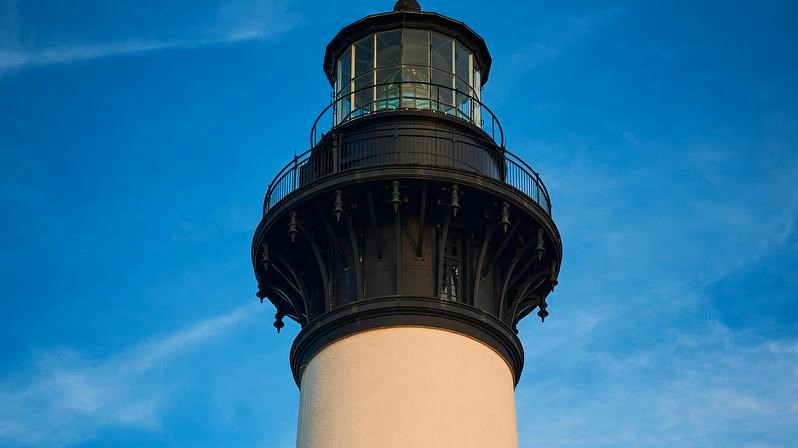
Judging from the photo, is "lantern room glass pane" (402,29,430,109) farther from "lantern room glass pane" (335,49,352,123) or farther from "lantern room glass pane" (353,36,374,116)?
"lantern room glass pane" (335,49,352,123)

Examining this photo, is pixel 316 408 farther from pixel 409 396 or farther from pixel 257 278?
pixel 257 278

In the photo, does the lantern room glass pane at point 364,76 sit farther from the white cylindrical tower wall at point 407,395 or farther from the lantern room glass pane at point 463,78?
the white cylindrical tower wall at point 407,395

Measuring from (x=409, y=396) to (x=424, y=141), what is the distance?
6.40 m

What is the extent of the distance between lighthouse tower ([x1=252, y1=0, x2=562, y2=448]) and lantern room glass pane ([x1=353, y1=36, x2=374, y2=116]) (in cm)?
6

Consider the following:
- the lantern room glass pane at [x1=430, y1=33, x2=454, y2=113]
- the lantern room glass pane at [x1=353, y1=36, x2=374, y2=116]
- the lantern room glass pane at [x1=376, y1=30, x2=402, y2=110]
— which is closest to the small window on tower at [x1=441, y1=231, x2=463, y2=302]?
the lantern room glass pane at [x1=430, y1=33, x2=454, y2=113]

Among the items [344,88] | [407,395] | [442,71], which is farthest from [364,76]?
[407,395]

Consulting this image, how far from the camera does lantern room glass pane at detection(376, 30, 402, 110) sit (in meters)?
35.9

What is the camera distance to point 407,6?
37.4 meters

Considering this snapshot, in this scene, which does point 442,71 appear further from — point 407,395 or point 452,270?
point 407,395

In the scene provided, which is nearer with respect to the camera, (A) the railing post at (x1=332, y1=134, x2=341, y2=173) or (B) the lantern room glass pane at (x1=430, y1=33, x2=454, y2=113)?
(A) the railing post at (x1=332, y1=134, x2=341, y2=173)

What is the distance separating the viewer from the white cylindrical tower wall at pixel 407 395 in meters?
31.2

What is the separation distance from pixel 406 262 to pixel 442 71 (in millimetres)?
6028

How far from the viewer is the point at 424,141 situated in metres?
34.4

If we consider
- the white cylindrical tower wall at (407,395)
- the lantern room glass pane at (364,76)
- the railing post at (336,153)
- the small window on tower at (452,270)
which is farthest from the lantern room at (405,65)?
the white cylindrical tower wall at (407,395)
